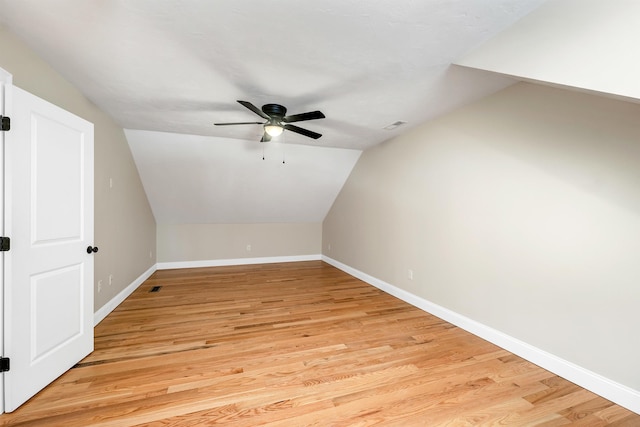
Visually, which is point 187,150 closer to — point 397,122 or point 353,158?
point 353,158

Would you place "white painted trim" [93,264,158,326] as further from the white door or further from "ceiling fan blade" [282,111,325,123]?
"ceiling fan blade" [282,111,325,123]

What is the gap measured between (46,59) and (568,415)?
446cm

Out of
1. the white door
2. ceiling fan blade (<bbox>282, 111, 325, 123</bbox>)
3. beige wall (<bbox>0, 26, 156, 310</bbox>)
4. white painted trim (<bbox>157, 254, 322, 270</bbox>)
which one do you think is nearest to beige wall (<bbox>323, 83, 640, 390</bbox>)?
ceiling fan blade (<bbox>282, 111, 325, 123</bbox>)

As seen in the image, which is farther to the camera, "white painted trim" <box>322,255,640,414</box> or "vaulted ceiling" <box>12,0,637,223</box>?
"white painted trim" <box>322,255,640,414</box>

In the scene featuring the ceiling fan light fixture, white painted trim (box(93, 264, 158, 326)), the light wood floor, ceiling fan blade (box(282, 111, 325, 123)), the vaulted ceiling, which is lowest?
the light wood floor

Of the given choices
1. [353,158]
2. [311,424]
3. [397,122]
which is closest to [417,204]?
[397,122]

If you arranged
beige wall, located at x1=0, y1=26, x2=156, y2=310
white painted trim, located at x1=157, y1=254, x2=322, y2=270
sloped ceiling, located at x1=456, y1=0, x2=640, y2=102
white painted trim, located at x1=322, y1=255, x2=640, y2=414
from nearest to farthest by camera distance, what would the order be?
sloped ceiling, located at x1=456, y1=0, x2=640, y2=102
white painted trim, located at x1=322, y1=255, x2=640, y2=414
beige wall, located at x1=0, y1=26, x2=156, y2=310
white painted trim, located at x1=157, y1=254, x2=322, y2=270

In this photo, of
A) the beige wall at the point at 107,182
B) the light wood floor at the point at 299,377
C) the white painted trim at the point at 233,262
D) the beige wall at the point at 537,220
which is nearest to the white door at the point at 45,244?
the light wood floor at the point at 299,377

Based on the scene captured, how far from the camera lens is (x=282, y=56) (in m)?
1.87

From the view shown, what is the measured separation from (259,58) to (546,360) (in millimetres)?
3300

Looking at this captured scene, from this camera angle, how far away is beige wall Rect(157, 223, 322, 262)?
17.5 feet

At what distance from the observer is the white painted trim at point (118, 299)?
109 inches

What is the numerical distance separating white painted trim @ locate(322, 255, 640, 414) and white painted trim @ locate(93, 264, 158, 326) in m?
3.72

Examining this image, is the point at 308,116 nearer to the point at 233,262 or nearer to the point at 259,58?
the point at 259,58
